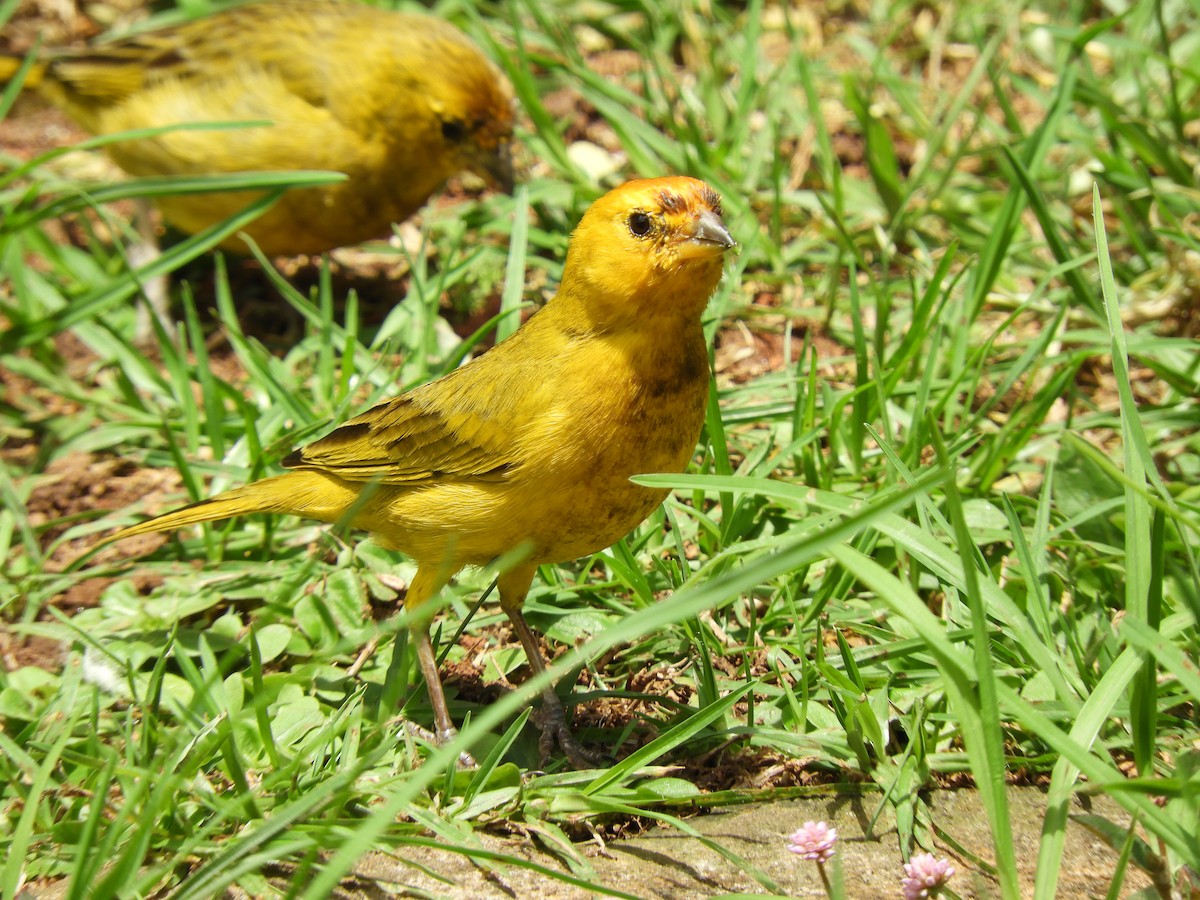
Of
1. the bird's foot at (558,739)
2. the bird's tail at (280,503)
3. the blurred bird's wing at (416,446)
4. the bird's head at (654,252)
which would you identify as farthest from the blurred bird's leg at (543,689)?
the bird's head at (654,252)

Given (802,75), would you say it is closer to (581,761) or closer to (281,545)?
(281,545)

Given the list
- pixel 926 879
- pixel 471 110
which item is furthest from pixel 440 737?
pixel 471 110

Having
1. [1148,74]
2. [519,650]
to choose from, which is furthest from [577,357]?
[1148,74]

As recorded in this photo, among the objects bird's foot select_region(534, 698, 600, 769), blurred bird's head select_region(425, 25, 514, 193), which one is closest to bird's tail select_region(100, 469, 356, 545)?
bird's foot select_region(534, 698, 600, 769)

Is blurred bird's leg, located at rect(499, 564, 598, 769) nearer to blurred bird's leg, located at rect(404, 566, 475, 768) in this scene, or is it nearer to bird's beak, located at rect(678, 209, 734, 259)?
blurred bird's leg, located at rect(404, 566, 475, 768)

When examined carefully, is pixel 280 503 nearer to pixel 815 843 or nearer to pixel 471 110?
pixel 815 843
